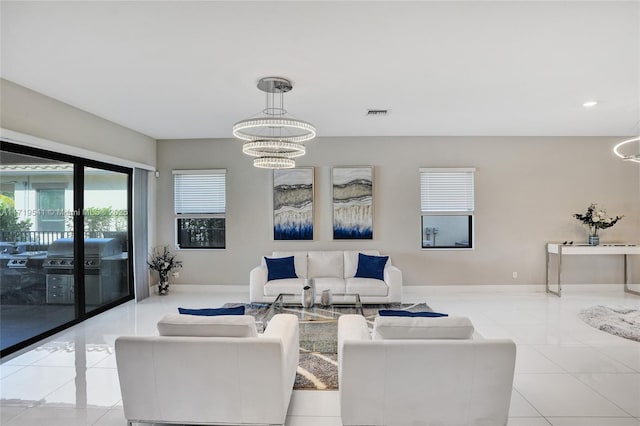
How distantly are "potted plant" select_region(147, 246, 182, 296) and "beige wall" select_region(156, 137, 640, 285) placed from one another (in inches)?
92.6

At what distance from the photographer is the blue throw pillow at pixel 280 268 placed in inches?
217

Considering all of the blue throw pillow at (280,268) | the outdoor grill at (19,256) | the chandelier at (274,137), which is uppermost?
the chandelier at (274,137)

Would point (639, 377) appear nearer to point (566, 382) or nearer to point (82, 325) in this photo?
point (566, 382)

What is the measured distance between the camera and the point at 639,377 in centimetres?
306

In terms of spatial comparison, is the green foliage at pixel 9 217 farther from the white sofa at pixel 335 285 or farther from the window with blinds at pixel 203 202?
the white sofa at pixel 335 285

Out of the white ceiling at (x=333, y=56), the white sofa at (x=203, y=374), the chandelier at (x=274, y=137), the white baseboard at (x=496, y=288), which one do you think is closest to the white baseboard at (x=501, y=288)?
the white baseboard at (x=496, y=288)

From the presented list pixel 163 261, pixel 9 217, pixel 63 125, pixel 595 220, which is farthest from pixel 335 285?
pixel 595 220

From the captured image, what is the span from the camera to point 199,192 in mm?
6340

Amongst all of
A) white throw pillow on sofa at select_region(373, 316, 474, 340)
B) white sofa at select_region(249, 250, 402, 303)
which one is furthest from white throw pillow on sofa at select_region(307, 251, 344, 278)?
white throw pillow on sofa at select_region(373, 316, 474, 340)

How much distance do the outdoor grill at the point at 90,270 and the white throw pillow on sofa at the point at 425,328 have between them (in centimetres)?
420

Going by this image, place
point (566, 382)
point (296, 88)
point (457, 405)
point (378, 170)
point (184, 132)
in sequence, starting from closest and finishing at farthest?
point (457, 405), point (566, 382), point (296, 88), point (184, 132), point (378, 170)

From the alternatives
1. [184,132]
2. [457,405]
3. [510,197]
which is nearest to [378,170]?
[510,197]

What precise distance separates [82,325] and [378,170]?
5002 millimetres

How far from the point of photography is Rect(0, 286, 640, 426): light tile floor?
8.19ft
